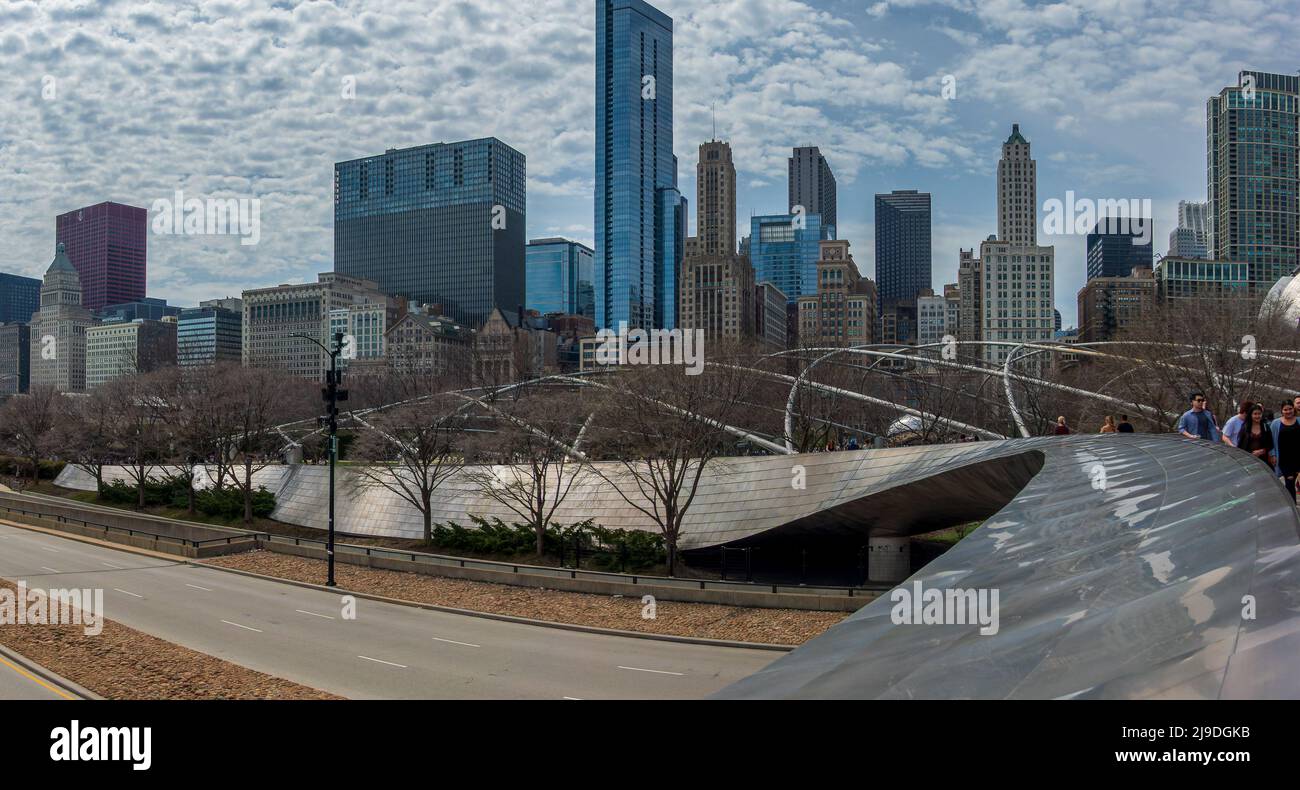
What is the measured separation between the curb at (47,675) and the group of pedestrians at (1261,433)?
1550 centimetres

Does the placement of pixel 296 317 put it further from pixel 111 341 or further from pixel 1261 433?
pixel 1261 433

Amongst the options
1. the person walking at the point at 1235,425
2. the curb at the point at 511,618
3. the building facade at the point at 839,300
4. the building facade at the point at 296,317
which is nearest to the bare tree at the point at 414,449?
the curb at the point at 511,618

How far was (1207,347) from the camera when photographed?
91.8 ft

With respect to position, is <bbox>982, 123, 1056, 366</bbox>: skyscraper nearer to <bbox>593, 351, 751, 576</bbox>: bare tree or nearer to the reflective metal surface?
<bbox>593, 351, 751, 576</bbox>: bare tree

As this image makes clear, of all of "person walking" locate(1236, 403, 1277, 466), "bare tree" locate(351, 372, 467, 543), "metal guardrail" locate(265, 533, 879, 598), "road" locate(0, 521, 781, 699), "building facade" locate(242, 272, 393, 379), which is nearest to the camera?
"person walking" locate(1236, 403, 1277, 466)

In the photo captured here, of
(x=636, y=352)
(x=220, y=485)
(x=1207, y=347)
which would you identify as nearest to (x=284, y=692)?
(x=636, y=352)

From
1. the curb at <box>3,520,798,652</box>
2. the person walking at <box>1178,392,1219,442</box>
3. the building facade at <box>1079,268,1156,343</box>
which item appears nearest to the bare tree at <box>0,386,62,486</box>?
the curb at <box>3,520,798,652</box>

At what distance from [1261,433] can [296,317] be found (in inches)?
6958

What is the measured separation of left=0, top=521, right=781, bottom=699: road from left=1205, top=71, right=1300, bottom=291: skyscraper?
640 feet

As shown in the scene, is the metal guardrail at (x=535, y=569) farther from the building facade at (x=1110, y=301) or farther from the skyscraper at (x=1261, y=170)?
the skyscraper at (x=1261, y=170)

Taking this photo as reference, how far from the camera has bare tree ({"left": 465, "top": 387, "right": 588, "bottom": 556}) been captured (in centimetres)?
3281

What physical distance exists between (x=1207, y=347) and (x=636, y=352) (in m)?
20.0

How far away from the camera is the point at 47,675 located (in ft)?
45.4

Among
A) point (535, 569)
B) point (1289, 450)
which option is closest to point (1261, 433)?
point (1289, 450)
